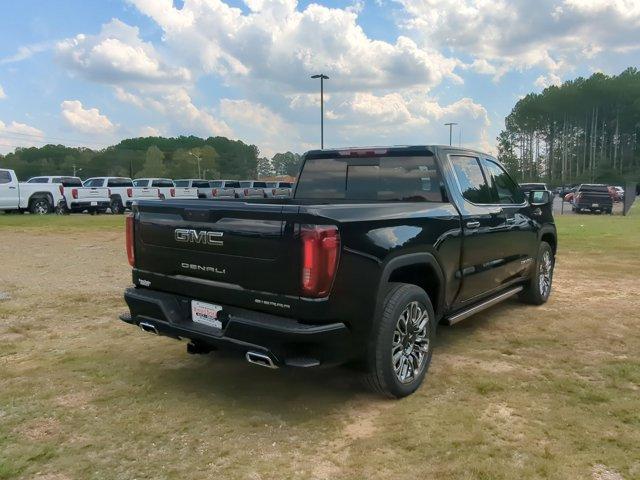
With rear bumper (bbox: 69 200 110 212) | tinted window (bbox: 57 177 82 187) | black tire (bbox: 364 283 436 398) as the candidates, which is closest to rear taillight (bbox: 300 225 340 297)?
black tire (bbox: 364 283 436 398)

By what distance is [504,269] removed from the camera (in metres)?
5.29

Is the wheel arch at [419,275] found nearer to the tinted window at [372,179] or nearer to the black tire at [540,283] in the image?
the tinted window at [372,179]

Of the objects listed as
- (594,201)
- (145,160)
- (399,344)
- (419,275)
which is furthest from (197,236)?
(145,160)

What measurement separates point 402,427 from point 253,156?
484ft

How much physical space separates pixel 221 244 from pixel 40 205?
22000mm

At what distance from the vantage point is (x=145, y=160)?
108 m

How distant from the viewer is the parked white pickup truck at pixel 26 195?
20.8m

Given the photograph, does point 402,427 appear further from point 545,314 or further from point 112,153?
point 112,153

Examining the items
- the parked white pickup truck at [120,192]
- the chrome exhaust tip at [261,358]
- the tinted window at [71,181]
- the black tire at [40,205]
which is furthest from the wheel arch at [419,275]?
the tinted window at [71,181]

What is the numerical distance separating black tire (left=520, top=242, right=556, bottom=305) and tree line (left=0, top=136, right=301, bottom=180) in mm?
75061

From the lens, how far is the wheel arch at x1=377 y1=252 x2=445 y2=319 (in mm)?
3504

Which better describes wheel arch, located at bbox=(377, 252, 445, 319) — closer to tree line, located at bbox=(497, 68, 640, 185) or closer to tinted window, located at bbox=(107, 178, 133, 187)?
tinted window, located at bbox=(107, 178, 133, 187)

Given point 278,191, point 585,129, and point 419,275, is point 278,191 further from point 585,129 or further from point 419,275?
point 585,129

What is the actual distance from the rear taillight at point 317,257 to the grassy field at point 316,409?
0.93m
